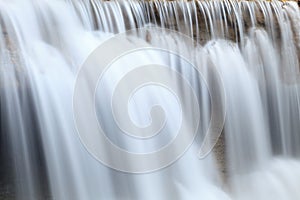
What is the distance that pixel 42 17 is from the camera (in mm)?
4852

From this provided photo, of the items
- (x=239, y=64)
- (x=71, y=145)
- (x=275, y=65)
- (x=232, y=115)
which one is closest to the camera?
(x=71, y=145)

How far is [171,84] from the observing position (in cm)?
572

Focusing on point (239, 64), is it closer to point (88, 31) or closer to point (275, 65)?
point (275, 65)

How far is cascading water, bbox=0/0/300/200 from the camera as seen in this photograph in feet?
13.3

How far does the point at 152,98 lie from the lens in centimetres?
509

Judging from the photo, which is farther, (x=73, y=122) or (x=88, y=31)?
(x=88, y=31)

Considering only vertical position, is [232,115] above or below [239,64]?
below

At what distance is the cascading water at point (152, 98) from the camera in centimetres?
404

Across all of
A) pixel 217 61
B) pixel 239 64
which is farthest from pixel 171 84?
pixel 239 64

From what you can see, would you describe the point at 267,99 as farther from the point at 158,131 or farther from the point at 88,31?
the point at 88,31

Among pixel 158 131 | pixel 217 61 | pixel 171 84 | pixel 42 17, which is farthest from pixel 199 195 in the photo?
pixel 42 17

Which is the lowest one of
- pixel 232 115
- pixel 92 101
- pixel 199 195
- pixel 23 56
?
pixel 199 195

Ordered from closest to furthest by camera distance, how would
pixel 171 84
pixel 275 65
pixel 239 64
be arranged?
pixel 171 84 → pixel 239 64 → pixel 275 65

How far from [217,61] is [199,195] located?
222cm
